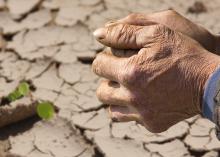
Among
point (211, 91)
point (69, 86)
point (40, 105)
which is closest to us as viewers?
point (211, 91)

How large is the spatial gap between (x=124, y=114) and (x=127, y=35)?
25 centimetres

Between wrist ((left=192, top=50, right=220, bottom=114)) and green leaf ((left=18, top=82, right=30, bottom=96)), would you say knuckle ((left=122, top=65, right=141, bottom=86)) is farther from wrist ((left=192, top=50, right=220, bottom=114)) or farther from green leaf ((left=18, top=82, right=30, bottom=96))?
green leaf ((left=18, top=82, right=30, bottom=96))

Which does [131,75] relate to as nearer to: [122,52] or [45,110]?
[122,52]

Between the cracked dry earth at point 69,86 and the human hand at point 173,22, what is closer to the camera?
the human hand at point 173,22

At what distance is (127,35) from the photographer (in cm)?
166

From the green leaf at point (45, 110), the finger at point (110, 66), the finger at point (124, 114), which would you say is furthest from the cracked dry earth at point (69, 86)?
the finger at point (110, 66)

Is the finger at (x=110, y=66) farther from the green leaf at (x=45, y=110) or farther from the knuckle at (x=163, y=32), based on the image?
the green leaf at (x=45, y=110)

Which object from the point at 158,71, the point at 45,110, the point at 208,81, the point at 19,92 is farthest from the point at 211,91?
the point at 19,92

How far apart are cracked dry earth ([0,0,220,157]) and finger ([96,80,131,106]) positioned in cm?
52

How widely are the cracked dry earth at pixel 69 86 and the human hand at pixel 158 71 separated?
1.98ft

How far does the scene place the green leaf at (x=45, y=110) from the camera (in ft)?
7.71

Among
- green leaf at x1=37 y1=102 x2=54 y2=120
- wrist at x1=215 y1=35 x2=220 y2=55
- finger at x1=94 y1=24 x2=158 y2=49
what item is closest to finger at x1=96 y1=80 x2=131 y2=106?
finger at x1=94 y1=24 x2=158 y2=49

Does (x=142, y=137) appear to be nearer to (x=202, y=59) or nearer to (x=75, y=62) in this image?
(x=75, y=62)

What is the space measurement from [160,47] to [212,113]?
24 cm
